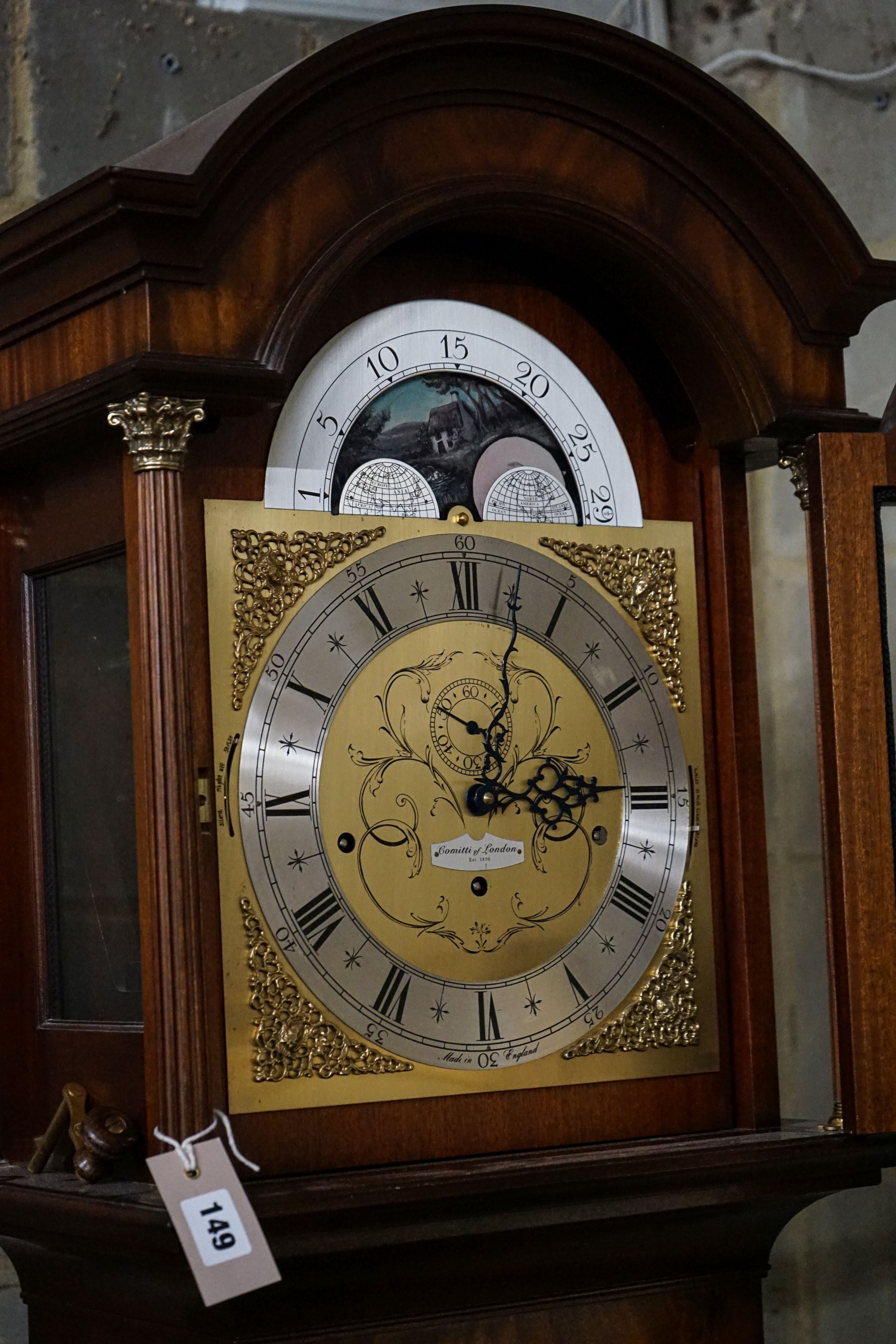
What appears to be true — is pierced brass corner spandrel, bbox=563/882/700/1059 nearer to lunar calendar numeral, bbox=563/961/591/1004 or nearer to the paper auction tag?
lunar calendar numeral, bbox=563/961/591/1004

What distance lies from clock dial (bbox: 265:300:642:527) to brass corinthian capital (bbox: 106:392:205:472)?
13 centimetres

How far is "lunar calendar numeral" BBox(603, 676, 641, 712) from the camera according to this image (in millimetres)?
1810

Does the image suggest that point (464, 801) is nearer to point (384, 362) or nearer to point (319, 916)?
point (319, 916)

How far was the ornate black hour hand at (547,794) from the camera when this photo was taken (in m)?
1.74

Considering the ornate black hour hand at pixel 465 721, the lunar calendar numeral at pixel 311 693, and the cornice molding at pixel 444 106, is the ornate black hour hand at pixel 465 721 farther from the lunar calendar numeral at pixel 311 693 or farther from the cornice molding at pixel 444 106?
the cornice molding at pixel 444 106

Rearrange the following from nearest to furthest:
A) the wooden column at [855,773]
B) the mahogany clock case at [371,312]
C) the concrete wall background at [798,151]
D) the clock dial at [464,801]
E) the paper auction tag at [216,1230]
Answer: the paper auction tag at [216,1230] → the mahogany clock case at [371,312] → the clock dial at [464,801] → the wooden column at [855,773] → the concrete wall background at [798,151]

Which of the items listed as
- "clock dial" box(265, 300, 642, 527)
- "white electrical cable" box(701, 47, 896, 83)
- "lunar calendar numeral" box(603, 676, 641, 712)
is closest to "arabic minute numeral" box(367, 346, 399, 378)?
"clock dial" box(265, 300, 642, 527)

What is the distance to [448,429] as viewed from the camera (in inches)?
69.9

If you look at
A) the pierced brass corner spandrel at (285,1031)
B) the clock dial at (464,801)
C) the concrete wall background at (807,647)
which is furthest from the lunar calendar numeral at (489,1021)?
the concrete wall background at (807,647)

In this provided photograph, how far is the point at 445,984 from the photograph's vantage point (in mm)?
1696

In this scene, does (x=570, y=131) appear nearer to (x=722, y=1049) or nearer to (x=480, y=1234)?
(x=722, y=1049)

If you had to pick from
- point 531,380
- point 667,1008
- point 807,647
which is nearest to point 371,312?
point 531,380

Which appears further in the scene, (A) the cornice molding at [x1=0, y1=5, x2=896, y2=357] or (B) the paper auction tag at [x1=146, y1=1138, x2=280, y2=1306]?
(A) the cornice molding at [x1=0, y1=5, x2=896, y2=357]

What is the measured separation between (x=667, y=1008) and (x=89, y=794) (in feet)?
1.89
